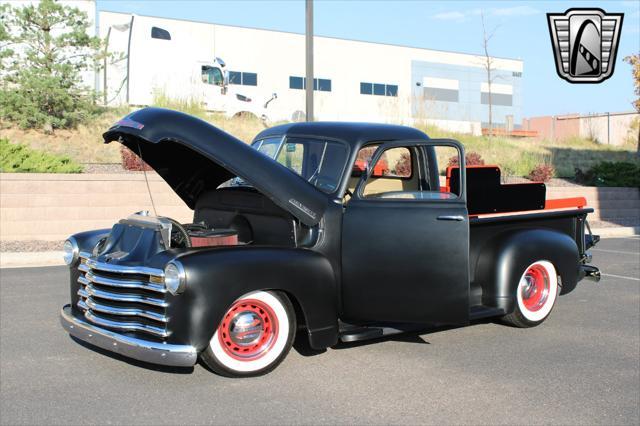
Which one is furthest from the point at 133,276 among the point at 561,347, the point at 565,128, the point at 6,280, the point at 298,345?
the point at 565,128

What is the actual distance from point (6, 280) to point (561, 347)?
710 cm

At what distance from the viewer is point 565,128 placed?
1901 inches

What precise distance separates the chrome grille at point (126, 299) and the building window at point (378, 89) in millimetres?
35544

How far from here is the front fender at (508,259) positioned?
6074 millimetres

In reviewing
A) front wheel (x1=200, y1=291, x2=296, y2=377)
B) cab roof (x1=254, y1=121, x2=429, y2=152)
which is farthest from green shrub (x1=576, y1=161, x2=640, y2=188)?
front wheel (x1=200, y1=291, x2=296, y2=377)

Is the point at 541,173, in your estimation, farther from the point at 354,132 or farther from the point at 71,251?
the point at 71,251

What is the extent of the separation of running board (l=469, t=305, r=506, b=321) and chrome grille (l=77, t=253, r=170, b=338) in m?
2.58

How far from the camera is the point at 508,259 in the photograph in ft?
20.0

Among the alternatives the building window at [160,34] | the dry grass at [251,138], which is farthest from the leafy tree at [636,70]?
the building window at [160,34]

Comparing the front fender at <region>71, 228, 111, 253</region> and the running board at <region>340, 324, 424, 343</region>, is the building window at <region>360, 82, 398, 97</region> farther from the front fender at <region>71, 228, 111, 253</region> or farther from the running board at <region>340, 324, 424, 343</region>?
the running board at <region>340, 324, 424, 343</region>

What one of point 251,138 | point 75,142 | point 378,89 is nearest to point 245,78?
point 378,89

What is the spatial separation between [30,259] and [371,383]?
8.03 meters

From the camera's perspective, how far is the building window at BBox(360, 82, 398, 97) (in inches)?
1577

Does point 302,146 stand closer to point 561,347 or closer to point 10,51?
point 561,347
